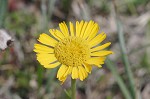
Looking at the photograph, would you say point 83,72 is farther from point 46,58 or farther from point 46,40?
point 46,40

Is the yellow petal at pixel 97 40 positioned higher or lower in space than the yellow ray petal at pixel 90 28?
lower

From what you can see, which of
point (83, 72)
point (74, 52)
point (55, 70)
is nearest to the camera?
point (83, 72)

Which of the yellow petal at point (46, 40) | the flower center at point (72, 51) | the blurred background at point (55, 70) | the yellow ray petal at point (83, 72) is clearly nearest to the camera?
the yellow ray petal at point (83, 72)

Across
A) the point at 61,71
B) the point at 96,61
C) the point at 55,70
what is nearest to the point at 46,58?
the point at 61,71

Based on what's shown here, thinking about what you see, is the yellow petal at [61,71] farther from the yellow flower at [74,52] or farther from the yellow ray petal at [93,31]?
the yellow ray petal at [93,31]

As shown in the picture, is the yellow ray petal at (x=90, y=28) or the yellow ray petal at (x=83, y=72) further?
the yellow ray petal at (x=90, y=28)

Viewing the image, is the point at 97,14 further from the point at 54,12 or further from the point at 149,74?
the point at 149,74

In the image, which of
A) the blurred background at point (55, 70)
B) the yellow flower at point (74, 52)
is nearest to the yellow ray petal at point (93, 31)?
the yellow flower at point (74, 52)
